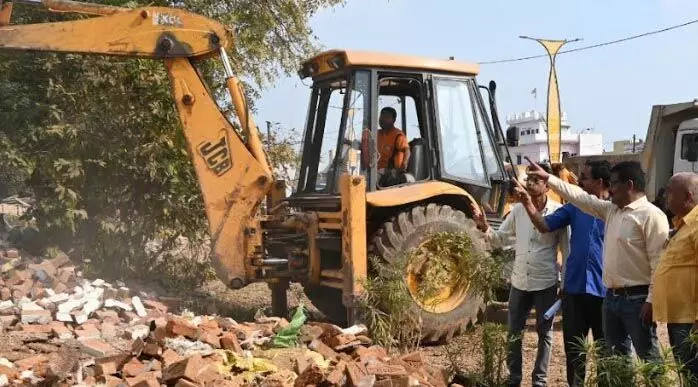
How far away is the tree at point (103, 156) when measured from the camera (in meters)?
9.55

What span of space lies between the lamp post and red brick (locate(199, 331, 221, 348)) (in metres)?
12.5

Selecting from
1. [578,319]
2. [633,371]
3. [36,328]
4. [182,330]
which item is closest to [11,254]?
[36,328]

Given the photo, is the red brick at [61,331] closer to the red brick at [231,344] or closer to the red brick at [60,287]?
the red brick at [60,287]

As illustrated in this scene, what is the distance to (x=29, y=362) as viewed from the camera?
577 cm

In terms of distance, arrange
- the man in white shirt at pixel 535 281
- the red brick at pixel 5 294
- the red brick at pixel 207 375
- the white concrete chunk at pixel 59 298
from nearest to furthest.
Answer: the red brick at pixel 207 375
the man in white shirt at pixel 535 281
the white concrete chunk at pixel 59 298
the red brick at pixel 5 294

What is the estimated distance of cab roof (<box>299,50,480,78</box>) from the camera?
748 centimetres

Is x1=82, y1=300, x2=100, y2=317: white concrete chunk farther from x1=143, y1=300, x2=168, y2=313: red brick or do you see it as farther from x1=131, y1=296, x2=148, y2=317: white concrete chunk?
x1=143, y1=300, x2=168, y2=313: red brick

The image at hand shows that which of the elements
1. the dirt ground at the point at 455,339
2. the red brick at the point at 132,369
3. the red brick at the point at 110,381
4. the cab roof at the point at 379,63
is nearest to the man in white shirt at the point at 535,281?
the dirt ground at the point at 455,339

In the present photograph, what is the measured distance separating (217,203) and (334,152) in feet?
4.14

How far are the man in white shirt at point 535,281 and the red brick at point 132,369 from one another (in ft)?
8.21

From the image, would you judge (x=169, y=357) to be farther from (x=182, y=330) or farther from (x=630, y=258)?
(x=630, y=258)

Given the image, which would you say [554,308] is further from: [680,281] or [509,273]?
[680,281]

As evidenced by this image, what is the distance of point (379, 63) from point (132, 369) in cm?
374

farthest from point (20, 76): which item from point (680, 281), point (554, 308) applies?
point (680, 281)
